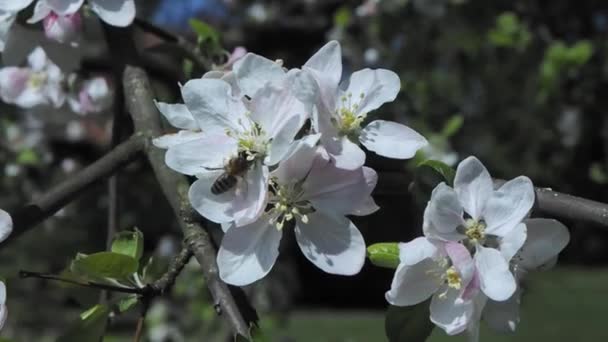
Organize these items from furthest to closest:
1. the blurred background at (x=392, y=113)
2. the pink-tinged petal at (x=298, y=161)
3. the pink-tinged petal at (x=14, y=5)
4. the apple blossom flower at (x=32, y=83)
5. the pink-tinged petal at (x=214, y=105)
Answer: the blurred background at (x=392, y=113)
the apple blossom flower at (x=32, y=83)
the pink-tinged petal at (x=14, y=5)
the pink-tinged petal at (x=214, y=105)
the pink-tinged petal at (x=298, y=161)

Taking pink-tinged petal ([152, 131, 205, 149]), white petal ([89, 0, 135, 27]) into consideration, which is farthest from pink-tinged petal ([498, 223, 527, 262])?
white petal ([89, 0, 135, 27])

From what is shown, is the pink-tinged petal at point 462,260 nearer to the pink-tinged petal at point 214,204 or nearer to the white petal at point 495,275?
the white petal at point 495,275

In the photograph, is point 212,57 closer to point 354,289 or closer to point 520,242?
point 520,242

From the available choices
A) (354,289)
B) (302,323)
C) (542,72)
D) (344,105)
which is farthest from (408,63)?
(354,289)

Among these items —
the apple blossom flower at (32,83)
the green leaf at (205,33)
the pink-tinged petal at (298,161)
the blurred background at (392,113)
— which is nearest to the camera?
the pink-tinged petal at (298,161)

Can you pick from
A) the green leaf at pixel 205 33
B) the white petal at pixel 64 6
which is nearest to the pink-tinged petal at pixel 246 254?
the white petal at pixel 64 6

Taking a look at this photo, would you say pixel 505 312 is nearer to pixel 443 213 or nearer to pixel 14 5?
pixel 443 213

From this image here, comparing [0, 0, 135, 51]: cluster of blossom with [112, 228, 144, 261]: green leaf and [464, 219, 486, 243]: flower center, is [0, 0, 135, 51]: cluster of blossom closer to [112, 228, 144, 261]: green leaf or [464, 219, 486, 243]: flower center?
[112, 228, 144, 261]: green leaf
